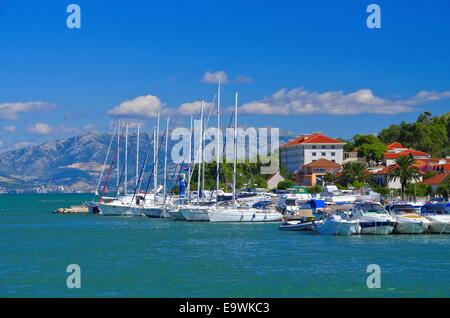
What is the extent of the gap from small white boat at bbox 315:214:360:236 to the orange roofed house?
94.5m

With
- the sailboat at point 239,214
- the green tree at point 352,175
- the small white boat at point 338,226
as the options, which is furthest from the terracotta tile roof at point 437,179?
the small white boat at point 338,226

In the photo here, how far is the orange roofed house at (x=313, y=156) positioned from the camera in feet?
527

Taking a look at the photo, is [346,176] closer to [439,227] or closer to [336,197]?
[336,197]

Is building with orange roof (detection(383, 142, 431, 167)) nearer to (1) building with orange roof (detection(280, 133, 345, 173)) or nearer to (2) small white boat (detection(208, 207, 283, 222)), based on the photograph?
(1) building with orange roof (detection(280, 133, 345, 173))

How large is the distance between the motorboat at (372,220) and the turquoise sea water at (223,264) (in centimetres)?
129

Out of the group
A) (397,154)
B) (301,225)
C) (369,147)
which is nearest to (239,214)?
(301,225)

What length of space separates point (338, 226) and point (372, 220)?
2.49 metres

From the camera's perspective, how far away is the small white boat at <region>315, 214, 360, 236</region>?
5969cm

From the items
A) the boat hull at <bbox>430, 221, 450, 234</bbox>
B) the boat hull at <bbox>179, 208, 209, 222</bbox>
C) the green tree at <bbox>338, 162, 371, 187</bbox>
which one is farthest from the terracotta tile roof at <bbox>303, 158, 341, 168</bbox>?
the boat hull at <bbox>430, 221, 450, 234</bbox>

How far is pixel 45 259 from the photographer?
153 feet
